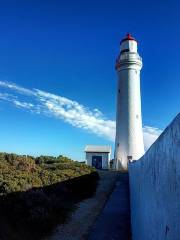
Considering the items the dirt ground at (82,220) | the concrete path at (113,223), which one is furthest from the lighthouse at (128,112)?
the concrete path at (113,223)

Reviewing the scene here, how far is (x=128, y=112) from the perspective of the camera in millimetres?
35688

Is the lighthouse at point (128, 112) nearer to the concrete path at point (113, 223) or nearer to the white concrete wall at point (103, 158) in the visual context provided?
the white concrete wall at point (103, 158)

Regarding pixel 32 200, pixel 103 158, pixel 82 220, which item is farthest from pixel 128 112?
pixel 32 200

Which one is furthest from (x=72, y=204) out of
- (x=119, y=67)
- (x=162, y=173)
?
(x=119, y=67)

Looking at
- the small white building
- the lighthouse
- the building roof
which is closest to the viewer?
the lighthouse

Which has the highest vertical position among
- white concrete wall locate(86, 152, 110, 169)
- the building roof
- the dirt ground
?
the building roof

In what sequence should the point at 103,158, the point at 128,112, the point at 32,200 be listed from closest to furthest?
the point at 32,200 → the point at 128,112 → the point at 103,158

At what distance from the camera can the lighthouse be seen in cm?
3531

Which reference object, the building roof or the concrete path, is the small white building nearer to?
the building roof

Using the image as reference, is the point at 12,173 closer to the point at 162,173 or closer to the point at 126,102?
the point at 162,173

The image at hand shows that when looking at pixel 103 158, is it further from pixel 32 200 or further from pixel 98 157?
pixel 32 200

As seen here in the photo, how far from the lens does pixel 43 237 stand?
995 centimetres

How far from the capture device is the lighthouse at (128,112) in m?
35.3

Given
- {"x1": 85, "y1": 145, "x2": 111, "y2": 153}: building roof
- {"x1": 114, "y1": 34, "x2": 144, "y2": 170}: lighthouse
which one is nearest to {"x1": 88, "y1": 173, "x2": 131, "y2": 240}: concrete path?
{"x1": 114, "y1": 34, "x2": 144, "y2": 170}: lighthouse
